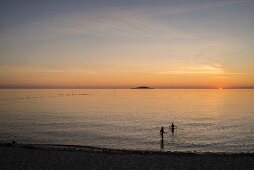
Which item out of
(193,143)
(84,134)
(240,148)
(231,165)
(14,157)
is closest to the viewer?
(231,165)

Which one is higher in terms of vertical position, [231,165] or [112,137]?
[231,165]

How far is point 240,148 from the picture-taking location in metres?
35.9

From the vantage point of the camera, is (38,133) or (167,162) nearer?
(167,162)

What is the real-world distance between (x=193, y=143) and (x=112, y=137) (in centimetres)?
1318

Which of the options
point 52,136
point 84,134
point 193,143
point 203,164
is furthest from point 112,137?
point 203,164

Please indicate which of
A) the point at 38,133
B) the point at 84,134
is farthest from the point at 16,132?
the point at 84,134

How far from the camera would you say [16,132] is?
46.7 m

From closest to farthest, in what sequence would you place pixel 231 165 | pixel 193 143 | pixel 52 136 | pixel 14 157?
pixel 231 165, pixel 14 157, pixel 193 143, pixel 52 136

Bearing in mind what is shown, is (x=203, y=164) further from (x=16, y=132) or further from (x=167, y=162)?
(x=16, y=132)

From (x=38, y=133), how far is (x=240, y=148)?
108 ft

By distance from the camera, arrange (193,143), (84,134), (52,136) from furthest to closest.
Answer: (84,134) → (52,136) → (193,143)

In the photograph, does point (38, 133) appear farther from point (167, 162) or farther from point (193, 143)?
point (167, 162)

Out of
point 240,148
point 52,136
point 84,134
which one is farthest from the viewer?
point 84,134

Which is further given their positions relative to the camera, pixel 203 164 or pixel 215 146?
pixel 215 146
